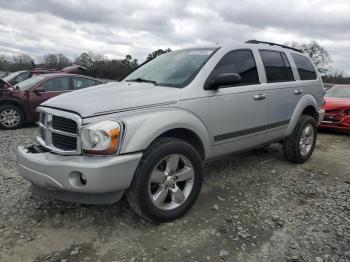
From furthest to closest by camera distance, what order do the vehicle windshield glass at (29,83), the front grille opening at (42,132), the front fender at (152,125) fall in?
the vehicle windshield glass at (29,83) → the front grille opening at (42,132) → the front fender at (152,125)

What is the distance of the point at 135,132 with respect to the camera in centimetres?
297

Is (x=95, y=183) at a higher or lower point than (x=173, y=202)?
higher

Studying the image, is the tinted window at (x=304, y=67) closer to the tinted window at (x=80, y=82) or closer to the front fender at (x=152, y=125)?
the front fender at (x=152, y=125)

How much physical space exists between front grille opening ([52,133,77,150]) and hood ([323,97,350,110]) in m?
7.21

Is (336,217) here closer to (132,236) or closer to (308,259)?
(308,259)

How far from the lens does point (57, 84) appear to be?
30.1 ft

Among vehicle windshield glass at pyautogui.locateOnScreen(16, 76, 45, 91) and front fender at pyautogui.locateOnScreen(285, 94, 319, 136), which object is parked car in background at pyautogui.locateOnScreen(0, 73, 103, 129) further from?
front fender at pyautogui.locateOnScreen(285, 94, 319, 136)

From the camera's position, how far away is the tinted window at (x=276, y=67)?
4.65 meters

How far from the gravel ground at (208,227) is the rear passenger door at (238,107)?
0.66 metres

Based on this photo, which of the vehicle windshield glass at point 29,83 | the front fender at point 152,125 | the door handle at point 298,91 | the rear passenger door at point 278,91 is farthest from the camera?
the vehicle windshield glass at point 29,83

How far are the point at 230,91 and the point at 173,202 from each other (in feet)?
4.79

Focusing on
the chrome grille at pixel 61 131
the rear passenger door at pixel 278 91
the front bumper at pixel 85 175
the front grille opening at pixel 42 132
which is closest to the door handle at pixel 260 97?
the rear passenger door at pixel 278 91

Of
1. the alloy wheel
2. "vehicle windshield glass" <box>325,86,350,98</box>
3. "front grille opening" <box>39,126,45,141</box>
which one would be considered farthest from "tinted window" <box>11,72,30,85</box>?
the alloy wheel

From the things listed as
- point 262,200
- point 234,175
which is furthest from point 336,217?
point 234,175
